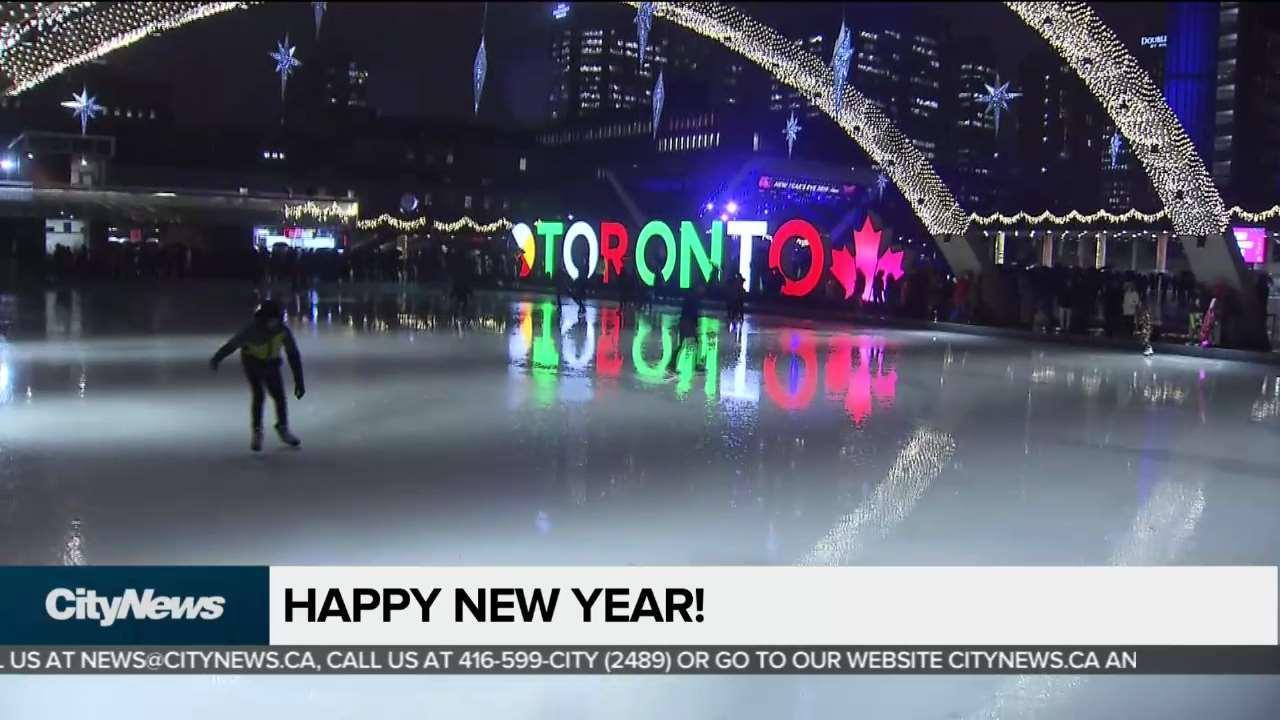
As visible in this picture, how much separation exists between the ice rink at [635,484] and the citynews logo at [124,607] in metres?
0.24

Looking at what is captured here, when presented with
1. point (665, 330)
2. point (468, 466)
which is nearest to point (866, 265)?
point (665, 330)

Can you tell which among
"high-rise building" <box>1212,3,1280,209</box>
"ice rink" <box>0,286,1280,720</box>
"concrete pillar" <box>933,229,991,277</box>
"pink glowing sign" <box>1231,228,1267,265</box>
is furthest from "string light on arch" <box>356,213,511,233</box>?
"high-rise building" <box>1212,3,1280,209</box>

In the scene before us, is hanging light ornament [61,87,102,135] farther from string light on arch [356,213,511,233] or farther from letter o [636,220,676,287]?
letter o [636,220,676,287]

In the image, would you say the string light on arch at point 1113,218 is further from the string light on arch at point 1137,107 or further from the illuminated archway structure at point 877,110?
the string light on arch at point 1137,107

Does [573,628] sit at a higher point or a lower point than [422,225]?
lower

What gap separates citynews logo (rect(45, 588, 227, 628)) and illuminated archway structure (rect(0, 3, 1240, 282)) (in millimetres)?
10607

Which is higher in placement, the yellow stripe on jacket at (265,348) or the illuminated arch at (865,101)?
the illuminated arch at (865,101)

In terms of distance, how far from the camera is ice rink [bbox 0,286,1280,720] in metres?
4.62

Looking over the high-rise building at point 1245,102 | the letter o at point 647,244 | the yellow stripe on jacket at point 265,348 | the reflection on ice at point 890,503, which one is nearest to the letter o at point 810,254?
the letter o at point 647,244

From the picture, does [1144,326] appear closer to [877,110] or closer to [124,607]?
[877,110]

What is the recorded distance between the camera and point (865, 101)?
28438 mm

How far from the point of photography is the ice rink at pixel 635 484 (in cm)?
462

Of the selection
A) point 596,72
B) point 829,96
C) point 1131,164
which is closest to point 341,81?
point 596,72

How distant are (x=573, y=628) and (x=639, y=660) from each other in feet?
1.03
